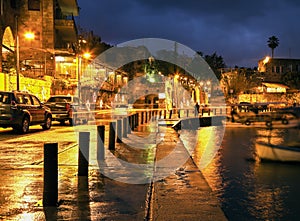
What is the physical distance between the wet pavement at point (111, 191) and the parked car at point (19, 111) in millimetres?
6537

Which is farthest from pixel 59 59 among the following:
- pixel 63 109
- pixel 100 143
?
pixel 100 143

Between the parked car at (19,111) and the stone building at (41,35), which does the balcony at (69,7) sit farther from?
the parked car at (19,111)

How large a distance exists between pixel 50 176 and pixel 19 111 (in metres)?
12.4

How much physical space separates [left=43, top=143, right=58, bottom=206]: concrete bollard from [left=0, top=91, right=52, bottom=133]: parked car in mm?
12006

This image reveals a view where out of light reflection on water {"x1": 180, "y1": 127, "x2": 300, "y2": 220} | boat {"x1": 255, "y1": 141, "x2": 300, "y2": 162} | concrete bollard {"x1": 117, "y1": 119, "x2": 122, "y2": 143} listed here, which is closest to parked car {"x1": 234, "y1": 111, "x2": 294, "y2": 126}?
boat {"x1": 255, "y1": 141, "x2": 300, "y2": 162}

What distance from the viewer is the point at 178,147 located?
13.0 metres

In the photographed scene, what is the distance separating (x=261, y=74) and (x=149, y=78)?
66.4 feet

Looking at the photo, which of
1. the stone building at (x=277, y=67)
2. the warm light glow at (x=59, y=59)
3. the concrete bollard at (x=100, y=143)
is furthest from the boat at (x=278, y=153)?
the stone building at (x=277, y=67)

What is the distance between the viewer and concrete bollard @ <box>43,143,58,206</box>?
6.10m

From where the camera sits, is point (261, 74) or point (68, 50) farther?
point (261, 74)

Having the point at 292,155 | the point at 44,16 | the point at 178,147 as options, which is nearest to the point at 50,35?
the point at 44,16

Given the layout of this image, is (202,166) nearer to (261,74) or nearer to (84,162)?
(84,162)

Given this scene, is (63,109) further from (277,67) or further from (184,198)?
(277,67)

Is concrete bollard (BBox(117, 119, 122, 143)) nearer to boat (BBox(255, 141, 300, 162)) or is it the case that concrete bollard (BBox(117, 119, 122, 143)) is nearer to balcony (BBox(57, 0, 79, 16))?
boat (BBox(255, 141, 300, 162))
